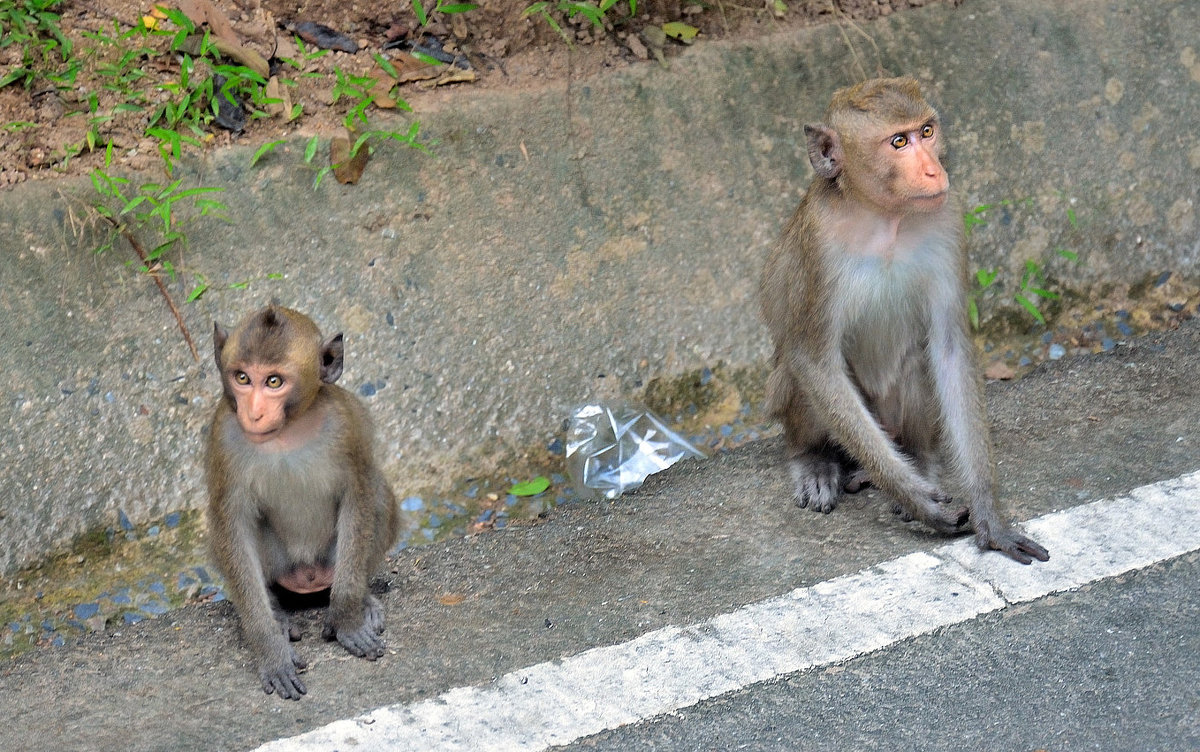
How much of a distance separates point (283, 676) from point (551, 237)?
196 centimetres

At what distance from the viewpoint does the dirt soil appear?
458 cm

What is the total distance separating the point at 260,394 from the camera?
3318 millimetres

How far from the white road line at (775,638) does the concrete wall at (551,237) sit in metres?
1.34

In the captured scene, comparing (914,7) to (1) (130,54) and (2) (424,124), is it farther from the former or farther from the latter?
(1) (130,54)

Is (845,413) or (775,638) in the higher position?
(845,413)

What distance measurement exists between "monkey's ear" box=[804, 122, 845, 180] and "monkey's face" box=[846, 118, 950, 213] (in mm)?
64

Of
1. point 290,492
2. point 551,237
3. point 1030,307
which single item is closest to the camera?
point 290,492

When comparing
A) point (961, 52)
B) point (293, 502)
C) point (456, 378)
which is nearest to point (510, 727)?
point (293, 502)

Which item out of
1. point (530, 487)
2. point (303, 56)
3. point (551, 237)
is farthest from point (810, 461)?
point (303, 56)

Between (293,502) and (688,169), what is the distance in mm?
2014

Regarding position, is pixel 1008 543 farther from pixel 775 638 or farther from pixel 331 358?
pixel 331 358

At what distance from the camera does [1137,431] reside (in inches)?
169

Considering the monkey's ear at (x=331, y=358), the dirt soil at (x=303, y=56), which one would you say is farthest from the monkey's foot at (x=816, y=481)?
the dirt soil at (x=303, y=56)

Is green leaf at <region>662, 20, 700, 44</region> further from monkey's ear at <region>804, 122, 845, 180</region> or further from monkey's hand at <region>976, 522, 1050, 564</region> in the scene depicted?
monkey's hand at <region>976, 522, 1050, 564</region>
